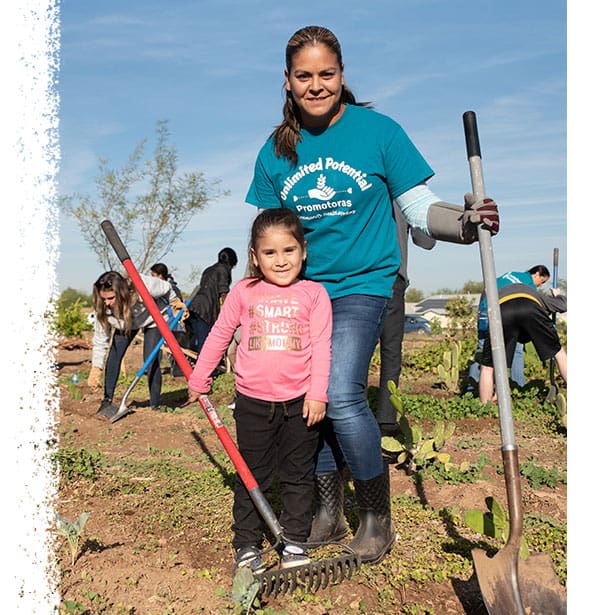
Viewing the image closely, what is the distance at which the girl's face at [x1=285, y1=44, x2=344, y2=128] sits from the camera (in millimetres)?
2594

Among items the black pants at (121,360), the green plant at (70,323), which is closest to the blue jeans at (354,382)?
the black pants at (121,360)

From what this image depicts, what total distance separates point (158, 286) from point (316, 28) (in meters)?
4.77

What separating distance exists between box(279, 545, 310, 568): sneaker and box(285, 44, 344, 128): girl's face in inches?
66.8

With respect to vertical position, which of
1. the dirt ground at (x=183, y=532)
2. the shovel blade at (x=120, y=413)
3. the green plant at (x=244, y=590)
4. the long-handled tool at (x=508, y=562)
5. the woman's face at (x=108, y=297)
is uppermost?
the woman's face at (x=108, y=297)

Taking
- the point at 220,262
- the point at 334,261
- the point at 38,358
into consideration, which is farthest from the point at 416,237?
the point at 38,358

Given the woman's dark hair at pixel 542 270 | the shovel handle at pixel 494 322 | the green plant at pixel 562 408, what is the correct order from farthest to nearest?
the woman's dark hair at pixel 542 270 < the green plant at pixel 562 408 < the shovel handle at pixel 494 322

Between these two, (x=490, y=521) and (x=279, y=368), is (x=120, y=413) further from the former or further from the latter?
(x=490, y=521)

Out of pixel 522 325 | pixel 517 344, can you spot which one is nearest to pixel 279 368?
pixel 522 325

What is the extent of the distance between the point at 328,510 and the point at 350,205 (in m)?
1.34

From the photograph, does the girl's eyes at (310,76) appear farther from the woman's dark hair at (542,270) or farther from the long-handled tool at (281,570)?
the woman's dark hair at (542,270)

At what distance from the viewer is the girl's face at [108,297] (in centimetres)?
645

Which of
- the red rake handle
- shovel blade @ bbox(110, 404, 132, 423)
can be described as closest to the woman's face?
shovel blade @ bbox(110, 404, 132, 423)

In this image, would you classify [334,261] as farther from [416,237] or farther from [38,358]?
[38,358]

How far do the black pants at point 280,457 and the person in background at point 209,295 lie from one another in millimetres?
6020
